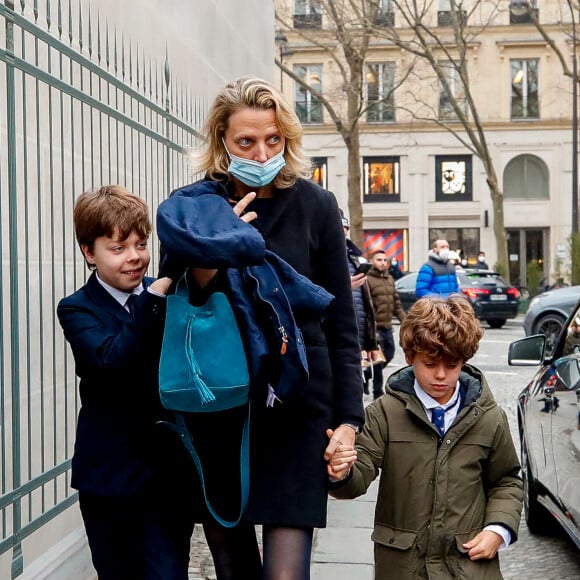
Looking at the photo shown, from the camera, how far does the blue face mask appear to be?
2.93m

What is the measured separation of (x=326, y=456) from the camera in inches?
117

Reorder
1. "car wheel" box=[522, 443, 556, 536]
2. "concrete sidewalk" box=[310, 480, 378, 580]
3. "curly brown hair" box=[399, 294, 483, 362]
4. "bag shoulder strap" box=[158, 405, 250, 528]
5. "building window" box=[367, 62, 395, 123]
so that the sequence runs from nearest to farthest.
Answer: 1. "bag shoulder strap" box=[158, 405, 250, 528]
2. "curly brown hair" box=[399, 294, 483, 362]
3. "concrete sidewalk" box=[310, 480, 378, 580]
4. "car wheel" box=[522, 443, 556, 536]
5. "building window" box=[367, 62, 395, 123]

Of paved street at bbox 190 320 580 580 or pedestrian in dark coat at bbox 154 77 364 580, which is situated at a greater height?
pedestrian in dark coat at bbox 154 77 364 580

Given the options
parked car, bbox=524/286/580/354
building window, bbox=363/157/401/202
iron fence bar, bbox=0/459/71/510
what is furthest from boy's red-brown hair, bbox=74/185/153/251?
building window, bbox=363/157/401/202

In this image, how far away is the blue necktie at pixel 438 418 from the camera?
3354 millimetres

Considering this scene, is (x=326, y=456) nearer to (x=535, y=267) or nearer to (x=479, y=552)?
(x=479, y=552)

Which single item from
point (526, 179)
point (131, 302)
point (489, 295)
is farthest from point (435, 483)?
point (526, 179)

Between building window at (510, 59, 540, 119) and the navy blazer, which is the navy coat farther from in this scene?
building window at (510, 59, 540, 119)

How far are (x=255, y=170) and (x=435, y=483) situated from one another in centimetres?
109

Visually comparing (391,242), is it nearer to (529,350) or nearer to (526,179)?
(526,179)

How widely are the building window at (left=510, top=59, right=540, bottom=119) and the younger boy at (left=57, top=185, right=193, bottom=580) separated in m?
42.5

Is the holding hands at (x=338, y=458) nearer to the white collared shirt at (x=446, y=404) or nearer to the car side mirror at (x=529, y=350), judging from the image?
the white collared shirt at (x=446, y=404)

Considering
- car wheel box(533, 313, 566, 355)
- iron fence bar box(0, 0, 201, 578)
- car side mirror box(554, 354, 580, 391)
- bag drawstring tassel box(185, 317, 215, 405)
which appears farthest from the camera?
car wheel box(533, 313, 566, 355)

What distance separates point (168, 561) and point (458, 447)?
36.5 inches
